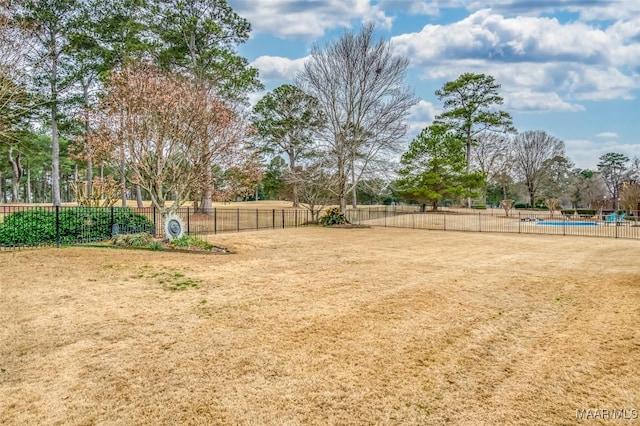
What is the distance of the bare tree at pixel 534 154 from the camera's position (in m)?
46.6

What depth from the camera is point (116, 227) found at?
12.2m

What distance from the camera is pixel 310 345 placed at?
4168 mm

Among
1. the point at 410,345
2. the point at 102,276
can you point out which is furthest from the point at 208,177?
the point at 410,345

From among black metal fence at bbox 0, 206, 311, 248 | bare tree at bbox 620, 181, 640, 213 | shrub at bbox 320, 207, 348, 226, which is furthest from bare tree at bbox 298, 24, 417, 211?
bare tree at bbox 620, 181, 640, 213

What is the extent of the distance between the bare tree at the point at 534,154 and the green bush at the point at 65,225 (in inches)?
1853

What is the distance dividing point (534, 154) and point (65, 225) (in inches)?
1988

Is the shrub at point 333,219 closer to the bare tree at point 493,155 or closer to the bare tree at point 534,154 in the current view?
the bare tree at point 493,155

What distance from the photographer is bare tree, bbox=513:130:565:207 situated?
46594 mm

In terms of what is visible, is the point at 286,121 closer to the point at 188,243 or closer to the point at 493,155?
the point at 188,243

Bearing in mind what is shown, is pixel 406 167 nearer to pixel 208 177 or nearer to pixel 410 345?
pixel 208 177

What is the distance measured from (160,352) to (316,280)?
12.4ft

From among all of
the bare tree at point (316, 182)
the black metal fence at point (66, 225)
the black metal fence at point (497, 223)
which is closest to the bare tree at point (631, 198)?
the black metal fence at point (497, 223)

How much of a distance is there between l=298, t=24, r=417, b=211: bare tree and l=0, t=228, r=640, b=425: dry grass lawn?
45.5 feet

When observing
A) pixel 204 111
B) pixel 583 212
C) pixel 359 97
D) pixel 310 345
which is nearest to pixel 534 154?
pixel 583 212
